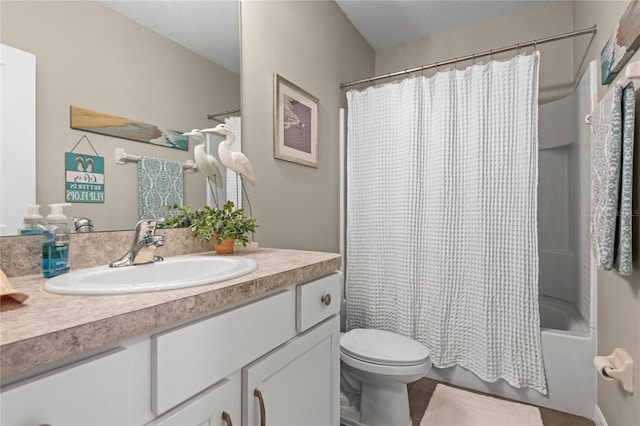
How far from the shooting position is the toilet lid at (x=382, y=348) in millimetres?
1448

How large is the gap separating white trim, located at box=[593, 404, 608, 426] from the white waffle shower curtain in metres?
0.23

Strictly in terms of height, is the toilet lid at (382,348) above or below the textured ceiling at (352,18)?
below

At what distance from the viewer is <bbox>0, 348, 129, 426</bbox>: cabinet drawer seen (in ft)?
1.36

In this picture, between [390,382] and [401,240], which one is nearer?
[390,382]

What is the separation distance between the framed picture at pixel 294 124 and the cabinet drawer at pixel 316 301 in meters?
0.85

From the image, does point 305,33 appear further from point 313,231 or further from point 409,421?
point 409,421

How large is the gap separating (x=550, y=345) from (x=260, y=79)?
2058 millimetres

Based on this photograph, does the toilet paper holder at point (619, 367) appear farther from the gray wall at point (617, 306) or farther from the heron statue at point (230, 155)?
the heron statue at point (230, 155)

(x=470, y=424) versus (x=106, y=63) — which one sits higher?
(x=106, y=63)

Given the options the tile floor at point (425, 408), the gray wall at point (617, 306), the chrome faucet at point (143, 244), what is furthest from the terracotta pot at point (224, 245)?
the gray wall at point (617, 306)

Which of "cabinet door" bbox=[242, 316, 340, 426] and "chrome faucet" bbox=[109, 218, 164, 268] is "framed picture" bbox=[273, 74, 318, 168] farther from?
"cabinet door" bbox=[242, 316, 340, 426]

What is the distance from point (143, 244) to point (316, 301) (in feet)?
1.85

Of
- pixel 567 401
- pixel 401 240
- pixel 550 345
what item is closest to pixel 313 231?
pixel 401 240

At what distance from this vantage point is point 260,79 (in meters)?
1.60
